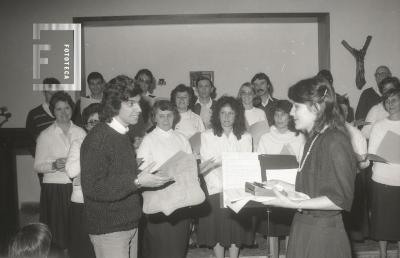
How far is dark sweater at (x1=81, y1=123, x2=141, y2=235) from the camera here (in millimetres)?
2205

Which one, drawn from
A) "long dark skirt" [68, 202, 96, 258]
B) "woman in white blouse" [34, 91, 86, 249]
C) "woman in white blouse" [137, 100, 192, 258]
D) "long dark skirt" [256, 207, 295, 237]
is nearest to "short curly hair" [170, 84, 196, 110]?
"woman in white blouse" [137, 100, 192, 258]

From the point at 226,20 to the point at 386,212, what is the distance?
4.32 m

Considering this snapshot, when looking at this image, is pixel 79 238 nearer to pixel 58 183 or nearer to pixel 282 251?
pixel 58 183

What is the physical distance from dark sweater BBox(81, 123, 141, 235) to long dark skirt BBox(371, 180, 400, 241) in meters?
2.58

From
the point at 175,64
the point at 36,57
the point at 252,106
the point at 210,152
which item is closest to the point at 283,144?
the point at 210,152

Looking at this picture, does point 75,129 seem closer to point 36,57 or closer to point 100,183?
point 100,183

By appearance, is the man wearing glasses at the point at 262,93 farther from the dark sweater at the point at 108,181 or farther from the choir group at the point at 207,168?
the dark sweater at the point at 108,181

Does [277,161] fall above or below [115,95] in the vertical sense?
below

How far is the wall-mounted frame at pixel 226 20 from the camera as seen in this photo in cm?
633

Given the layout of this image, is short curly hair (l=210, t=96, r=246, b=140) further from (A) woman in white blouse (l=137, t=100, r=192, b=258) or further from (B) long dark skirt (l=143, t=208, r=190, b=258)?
(B) long dark skirt (l=143, t=208, r=190, b=258)

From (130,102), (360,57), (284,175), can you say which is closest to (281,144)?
(284,175)

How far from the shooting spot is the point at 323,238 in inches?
77.0

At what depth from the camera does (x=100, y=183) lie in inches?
86.7

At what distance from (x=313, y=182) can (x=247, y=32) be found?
219 inches
